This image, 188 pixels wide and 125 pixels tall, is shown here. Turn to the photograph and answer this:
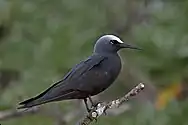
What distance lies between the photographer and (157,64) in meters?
7.19

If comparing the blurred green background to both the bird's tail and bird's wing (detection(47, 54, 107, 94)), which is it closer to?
bird's wing (detection(47, 54, 107, 94))

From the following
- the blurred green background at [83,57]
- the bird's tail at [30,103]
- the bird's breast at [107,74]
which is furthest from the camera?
the blurred green background at [83,57]

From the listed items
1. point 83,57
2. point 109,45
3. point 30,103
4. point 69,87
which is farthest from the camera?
point 83,57

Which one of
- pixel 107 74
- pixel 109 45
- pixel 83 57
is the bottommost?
pixel 107 74

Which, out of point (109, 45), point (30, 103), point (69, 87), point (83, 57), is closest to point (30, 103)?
point (30, 103)

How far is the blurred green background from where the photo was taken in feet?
23.0

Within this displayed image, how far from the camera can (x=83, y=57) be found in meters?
7.59

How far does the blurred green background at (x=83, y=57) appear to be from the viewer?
Answer: 700 cm

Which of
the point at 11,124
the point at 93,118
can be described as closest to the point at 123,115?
the point at 11,124

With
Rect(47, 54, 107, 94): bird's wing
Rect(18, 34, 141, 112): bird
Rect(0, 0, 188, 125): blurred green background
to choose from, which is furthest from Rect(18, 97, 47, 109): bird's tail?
Rect(0, 0, 188, 125): blurred green background

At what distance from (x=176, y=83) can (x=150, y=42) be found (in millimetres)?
662

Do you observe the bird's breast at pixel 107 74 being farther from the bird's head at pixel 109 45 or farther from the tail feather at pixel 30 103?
the tail feather at pixel 30 103

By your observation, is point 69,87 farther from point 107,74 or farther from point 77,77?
point 107,74

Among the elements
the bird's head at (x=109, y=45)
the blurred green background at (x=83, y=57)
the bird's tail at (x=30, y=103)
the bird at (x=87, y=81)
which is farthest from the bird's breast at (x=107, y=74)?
the blurred green background at (x=83, y=57)
